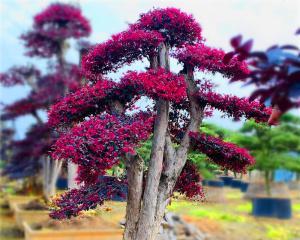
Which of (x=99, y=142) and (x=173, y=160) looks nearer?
(x=99, y=142)

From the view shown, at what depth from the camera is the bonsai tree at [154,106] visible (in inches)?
97.3

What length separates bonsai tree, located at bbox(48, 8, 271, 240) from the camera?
8.11 feet

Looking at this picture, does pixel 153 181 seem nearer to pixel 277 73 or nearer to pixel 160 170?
pixel 160 170

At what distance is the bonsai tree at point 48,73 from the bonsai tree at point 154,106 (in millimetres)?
1339

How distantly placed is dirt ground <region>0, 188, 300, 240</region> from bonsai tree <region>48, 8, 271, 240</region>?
2.27 metres

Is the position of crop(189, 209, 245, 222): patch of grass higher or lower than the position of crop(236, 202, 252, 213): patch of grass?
lower

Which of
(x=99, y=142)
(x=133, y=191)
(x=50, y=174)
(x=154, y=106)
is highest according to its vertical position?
(x=154, y=106)

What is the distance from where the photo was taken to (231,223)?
6.27m

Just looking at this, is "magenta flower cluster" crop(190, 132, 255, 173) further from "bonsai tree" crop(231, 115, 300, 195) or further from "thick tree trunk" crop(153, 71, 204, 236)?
"bonsai tree" crop(231, 115, 300, 195)

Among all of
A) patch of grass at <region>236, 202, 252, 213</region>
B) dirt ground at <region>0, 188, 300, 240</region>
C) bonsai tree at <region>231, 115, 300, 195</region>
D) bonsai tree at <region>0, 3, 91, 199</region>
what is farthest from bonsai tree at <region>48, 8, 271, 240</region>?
patch of grass at <region>236, 202, 252, 213</region>

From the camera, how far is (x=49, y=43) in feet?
15.6

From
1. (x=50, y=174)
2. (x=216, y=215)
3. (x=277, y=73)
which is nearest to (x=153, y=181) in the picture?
(x=277, y=73)

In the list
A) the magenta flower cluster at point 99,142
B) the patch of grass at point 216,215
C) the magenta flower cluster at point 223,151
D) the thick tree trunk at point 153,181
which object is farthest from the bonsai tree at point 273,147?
the magenta flower cluster at point 99,142

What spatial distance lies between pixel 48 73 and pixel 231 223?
3.12 meters
